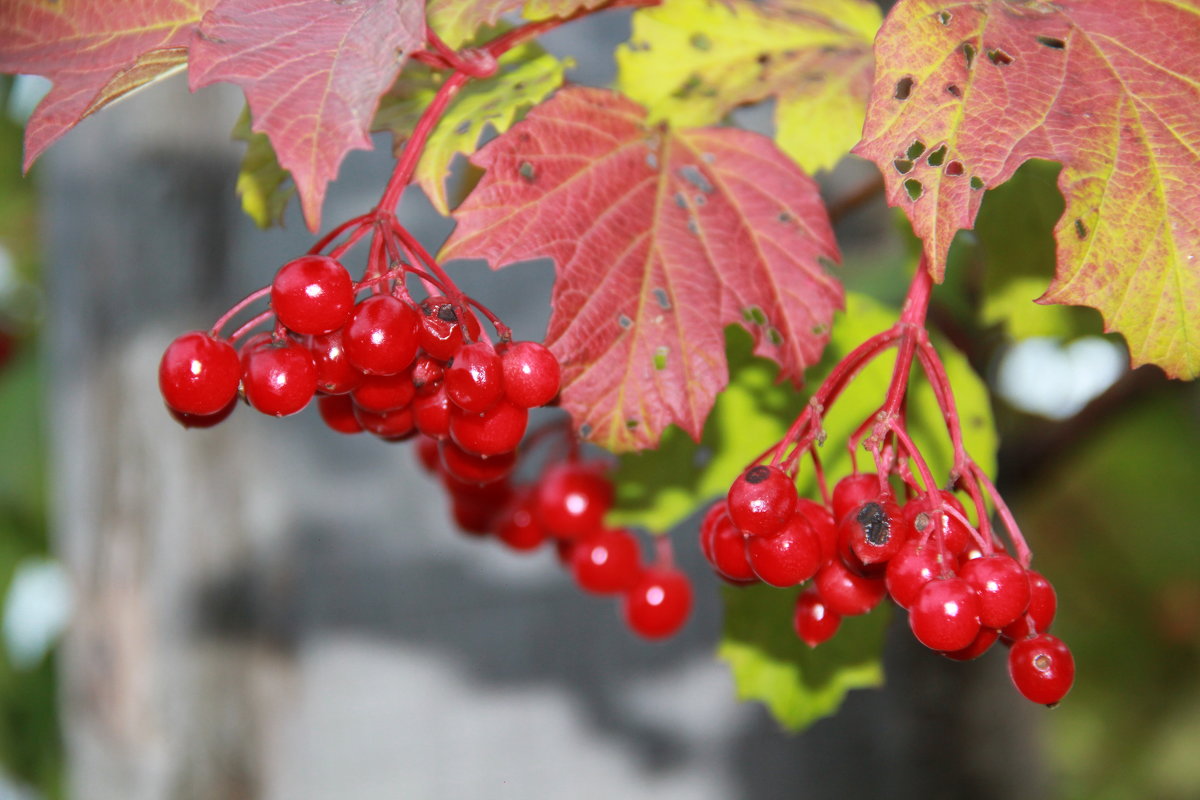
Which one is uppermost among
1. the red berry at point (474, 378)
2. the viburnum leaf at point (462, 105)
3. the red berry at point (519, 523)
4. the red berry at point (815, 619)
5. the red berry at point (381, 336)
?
the viburnum leaf at point (462, 105)

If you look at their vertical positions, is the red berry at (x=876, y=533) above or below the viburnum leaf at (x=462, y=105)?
below

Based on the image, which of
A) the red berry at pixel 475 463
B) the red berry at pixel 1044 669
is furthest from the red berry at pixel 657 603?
the red berry at pixel 1044 669

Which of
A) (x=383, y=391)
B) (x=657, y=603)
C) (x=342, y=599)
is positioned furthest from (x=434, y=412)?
(x=342, y=599)

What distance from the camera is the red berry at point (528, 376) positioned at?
1.55 feet

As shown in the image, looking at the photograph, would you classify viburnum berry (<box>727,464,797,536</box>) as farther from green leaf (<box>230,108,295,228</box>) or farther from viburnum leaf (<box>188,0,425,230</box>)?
green leaf (<box>230,108,295,228</box>)

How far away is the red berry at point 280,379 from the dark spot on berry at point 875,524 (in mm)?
255

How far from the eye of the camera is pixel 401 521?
4.67 feet

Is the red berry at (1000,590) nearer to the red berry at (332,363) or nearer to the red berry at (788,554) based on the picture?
the red berry at (788,554)

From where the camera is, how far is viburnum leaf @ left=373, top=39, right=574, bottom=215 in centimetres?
54

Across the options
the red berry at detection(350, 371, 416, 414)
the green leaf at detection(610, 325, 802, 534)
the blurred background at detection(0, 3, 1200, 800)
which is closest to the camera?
the red berry at detection(350, 371, 416, 414)

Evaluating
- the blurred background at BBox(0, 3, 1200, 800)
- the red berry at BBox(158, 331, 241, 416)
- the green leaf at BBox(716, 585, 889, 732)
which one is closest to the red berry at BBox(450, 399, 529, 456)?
the red berry at BBox(158, 331, 241, 416)

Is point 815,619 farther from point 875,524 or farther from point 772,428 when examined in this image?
point 772,428

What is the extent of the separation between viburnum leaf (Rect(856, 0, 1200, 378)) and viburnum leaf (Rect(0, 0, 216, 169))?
32 centimetres

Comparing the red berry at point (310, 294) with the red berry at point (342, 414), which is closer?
the red berry at point (310, 294)
